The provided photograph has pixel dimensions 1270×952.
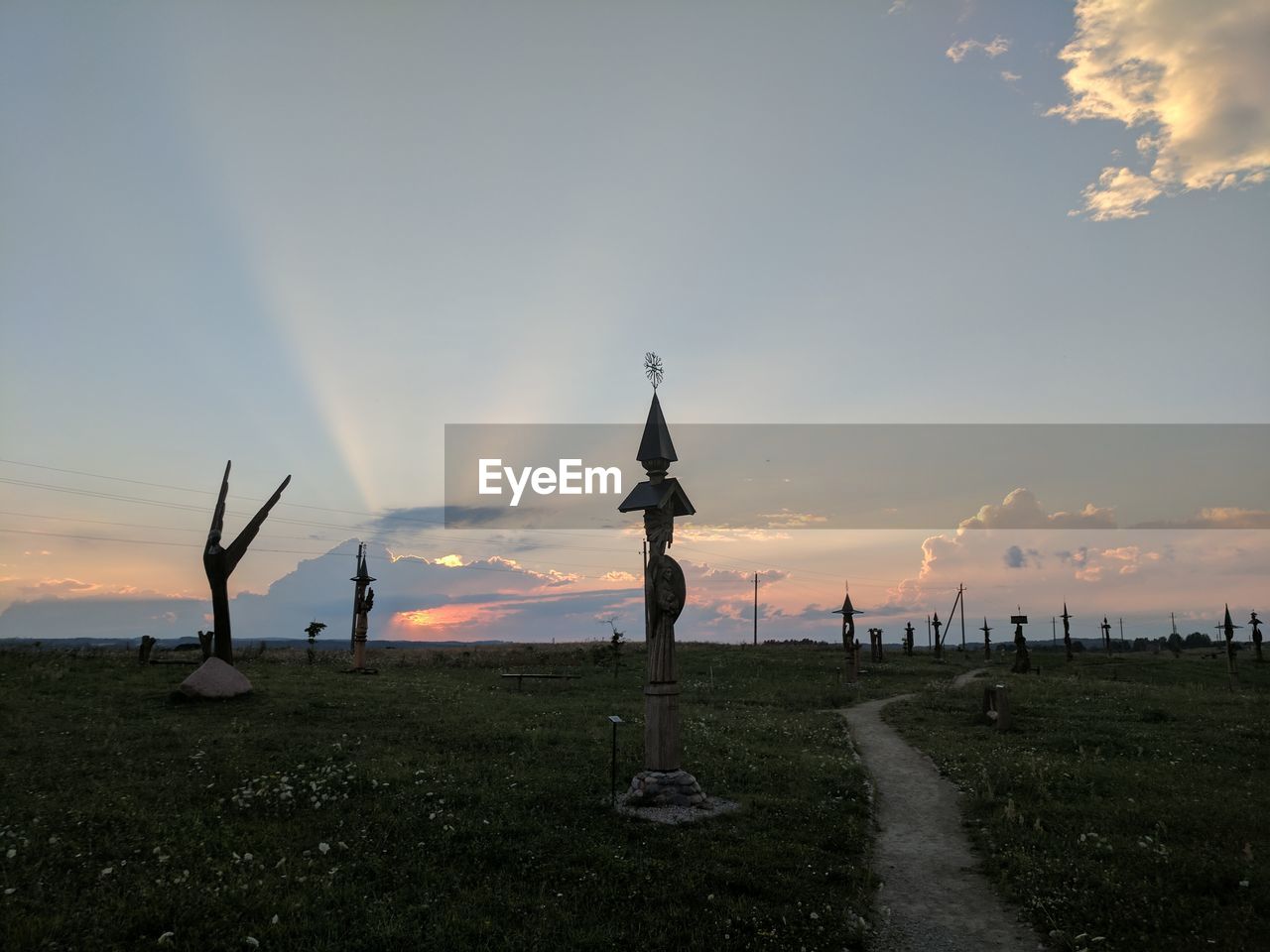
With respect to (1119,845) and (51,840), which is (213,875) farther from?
(1119,845)

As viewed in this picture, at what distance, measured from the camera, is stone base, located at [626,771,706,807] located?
15.4m

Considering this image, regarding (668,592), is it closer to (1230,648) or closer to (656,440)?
(656,440)

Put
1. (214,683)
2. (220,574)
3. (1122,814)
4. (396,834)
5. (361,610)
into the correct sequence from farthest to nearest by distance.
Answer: (361,610)
(220,574)
(214,683)
(1122,814)
(396,834)

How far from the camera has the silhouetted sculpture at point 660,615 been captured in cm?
1566

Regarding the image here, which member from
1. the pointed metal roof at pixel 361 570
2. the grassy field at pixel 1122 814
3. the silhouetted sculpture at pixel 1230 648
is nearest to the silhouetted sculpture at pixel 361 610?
the pointed metal roof at pixel 361 570

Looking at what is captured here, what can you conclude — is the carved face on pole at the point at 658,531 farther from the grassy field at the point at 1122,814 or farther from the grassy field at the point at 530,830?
the grassy field at the point at 1122,814

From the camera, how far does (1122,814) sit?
14930 millimetres

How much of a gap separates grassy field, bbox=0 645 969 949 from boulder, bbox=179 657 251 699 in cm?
67

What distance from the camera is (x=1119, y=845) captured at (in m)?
13.0

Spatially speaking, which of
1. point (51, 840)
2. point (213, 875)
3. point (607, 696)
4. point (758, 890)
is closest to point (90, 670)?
point (607, 696)

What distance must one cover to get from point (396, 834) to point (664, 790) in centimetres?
526

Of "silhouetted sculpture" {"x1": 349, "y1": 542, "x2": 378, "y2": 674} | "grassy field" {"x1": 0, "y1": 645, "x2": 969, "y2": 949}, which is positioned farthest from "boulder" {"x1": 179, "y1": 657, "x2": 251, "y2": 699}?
"silhouetted sculpture" {"x1": 349, "y1": 542, "x2": 378, "y2": 674}

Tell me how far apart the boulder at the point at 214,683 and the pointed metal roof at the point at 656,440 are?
18.7m

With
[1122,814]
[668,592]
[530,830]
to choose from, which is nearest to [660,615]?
[668,592]
